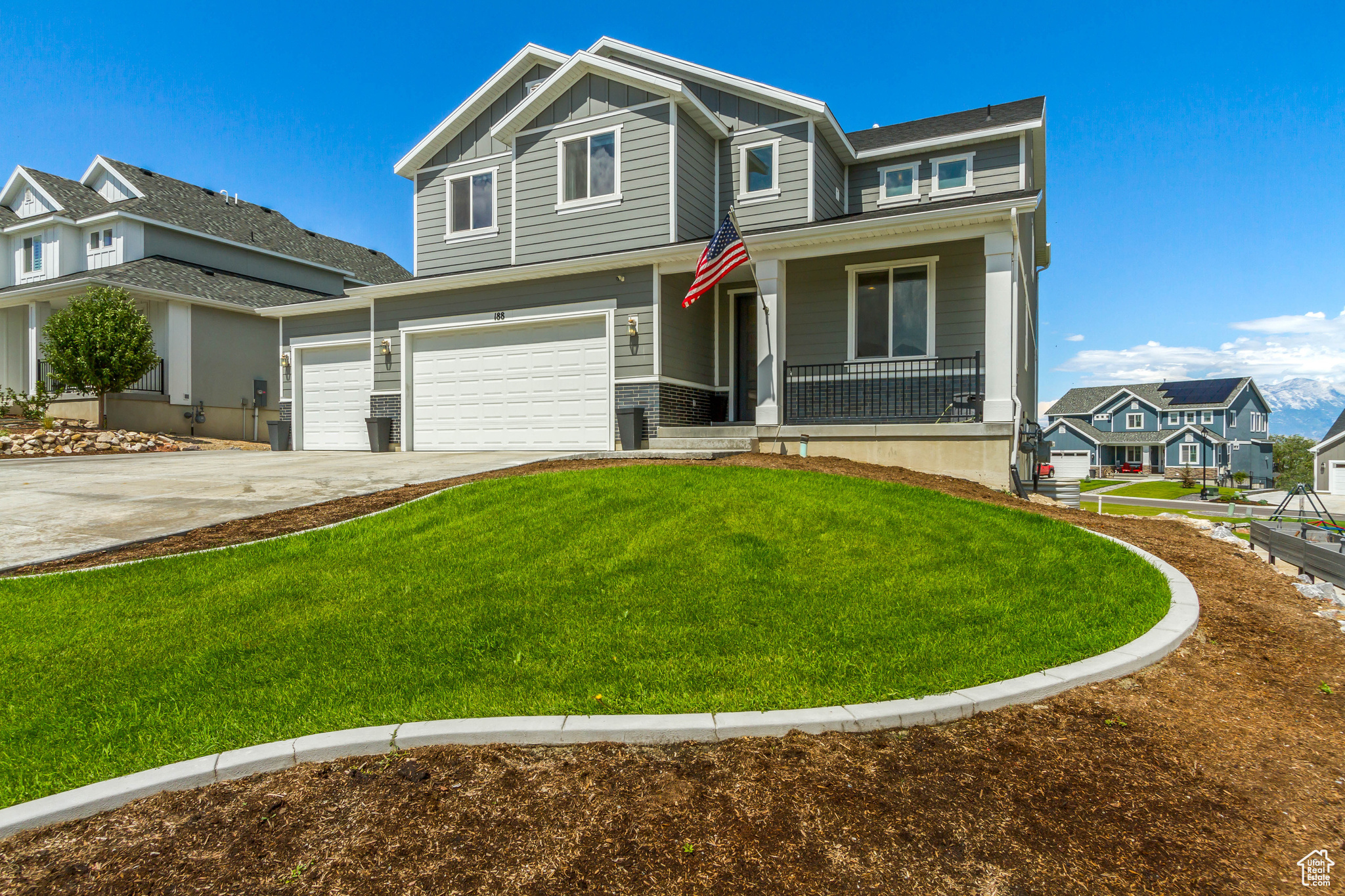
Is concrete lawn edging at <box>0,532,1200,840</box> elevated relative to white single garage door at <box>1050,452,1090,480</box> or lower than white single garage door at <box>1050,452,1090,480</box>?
lower

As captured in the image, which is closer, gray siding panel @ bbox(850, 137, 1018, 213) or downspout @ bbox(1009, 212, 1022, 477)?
downspout @ bbox(1009, 212, 1022, 477)

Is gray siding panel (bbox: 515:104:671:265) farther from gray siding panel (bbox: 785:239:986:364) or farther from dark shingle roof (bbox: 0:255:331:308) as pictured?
dark shingle roof (bbox: 0:255:331:308)

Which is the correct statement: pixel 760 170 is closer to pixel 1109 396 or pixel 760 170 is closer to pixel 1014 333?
pixel 1014 333

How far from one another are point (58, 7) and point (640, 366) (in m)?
10.7

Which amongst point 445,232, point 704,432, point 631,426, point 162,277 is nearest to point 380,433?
point 445,232

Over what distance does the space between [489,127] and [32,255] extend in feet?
61.2

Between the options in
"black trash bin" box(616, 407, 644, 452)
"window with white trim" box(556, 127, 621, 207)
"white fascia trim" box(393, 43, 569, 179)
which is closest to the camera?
"black trash bin" box(616, 407, 644, 452)

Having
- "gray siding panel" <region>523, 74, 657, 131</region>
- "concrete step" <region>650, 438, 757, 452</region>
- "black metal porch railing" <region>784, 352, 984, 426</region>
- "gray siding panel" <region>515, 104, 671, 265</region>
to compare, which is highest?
"gray siding panel" <region>523, 74, 657, 131</region>

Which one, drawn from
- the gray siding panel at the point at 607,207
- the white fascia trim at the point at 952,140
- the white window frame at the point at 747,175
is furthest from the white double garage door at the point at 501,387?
the white fascia trim at the point at 952,140

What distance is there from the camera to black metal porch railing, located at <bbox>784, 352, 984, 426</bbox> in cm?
1105

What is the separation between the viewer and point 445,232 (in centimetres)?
1542

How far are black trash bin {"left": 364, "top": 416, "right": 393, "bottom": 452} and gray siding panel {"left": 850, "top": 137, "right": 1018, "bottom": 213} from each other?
37.4 ft

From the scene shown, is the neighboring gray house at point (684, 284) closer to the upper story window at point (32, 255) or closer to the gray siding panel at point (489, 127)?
the gray siding panel at point (489, 127)

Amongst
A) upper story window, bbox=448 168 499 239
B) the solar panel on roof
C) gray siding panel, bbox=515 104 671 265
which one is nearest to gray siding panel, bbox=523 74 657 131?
gray siding panel, bbox=515 104 671 265
